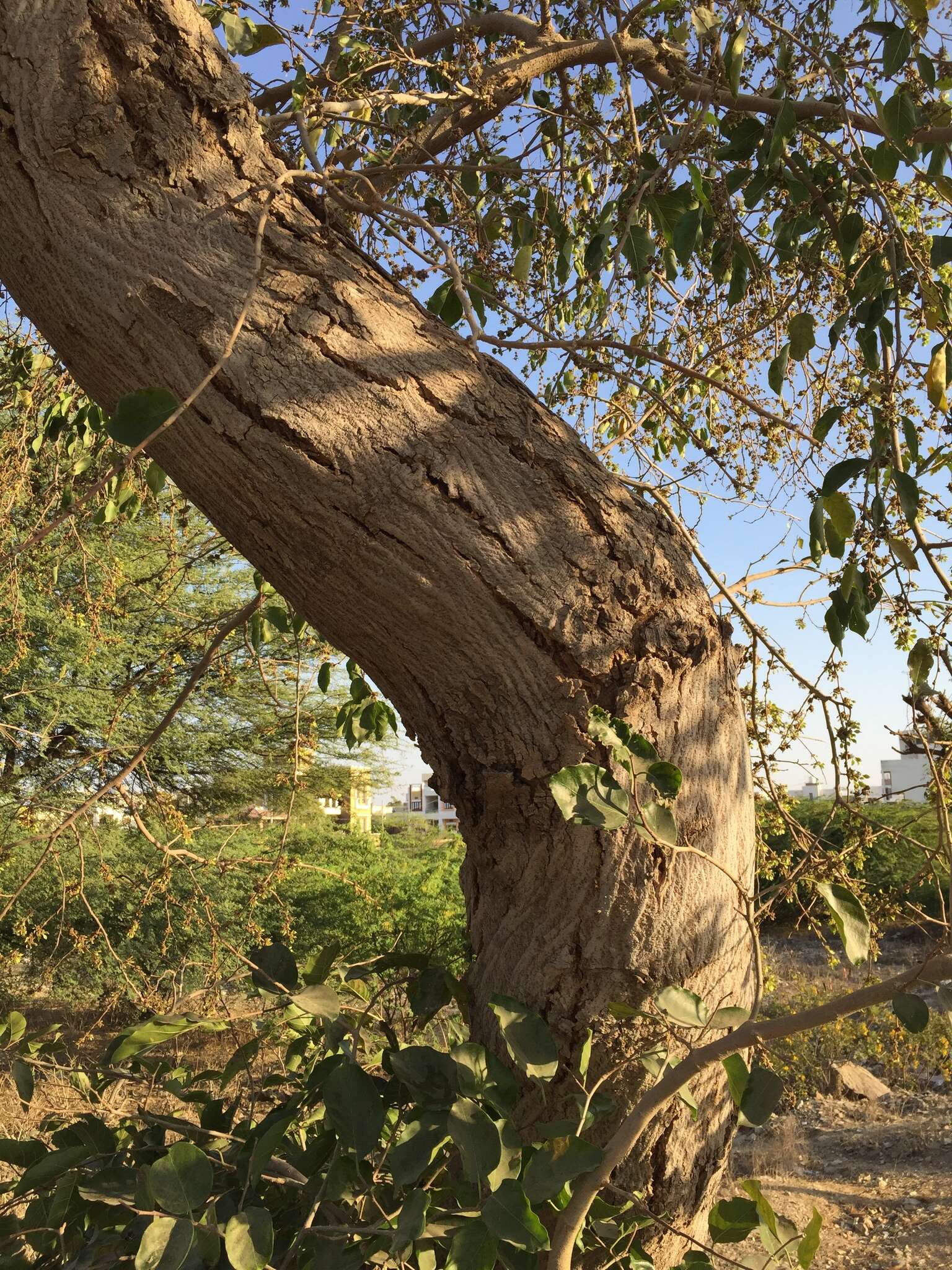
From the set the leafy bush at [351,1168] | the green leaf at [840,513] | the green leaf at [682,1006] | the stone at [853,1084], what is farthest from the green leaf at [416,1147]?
the stone at [853,1084]

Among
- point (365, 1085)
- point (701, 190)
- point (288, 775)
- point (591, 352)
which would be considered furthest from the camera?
point (288, 775)

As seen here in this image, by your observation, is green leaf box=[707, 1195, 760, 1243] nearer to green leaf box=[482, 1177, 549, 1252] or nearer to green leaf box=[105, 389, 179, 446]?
green leaf box=[482, 1177, 549, 1252]

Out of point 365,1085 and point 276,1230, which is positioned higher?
point 365,1085

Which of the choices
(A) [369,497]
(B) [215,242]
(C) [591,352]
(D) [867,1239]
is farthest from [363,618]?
(D) [867,1239]

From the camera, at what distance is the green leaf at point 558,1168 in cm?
91

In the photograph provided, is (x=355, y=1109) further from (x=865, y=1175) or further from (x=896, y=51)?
(x=865, y=1175)

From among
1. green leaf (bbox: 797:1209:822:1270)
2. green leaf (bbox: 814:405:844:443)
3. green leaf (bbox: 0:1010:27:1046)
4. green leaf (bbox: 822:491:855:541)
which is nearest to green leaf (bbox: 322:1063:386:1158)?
green leaf (bbox: 797:1209:822:1270)

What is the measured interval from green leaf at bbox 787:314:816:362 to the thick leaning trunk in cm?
60

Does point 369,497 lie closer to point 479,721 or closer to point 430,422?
point 430,422

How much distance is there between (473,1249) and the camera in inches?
35.0

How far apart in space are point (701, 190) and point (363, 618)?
1.25m

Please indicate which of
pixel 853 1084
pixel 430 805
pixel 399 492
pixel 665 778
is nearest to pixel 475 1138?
pixel 665 778

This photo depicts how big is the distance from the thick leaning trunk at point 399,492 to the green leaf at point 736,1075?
19cm

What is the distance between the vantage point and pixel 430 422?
1.11 m
